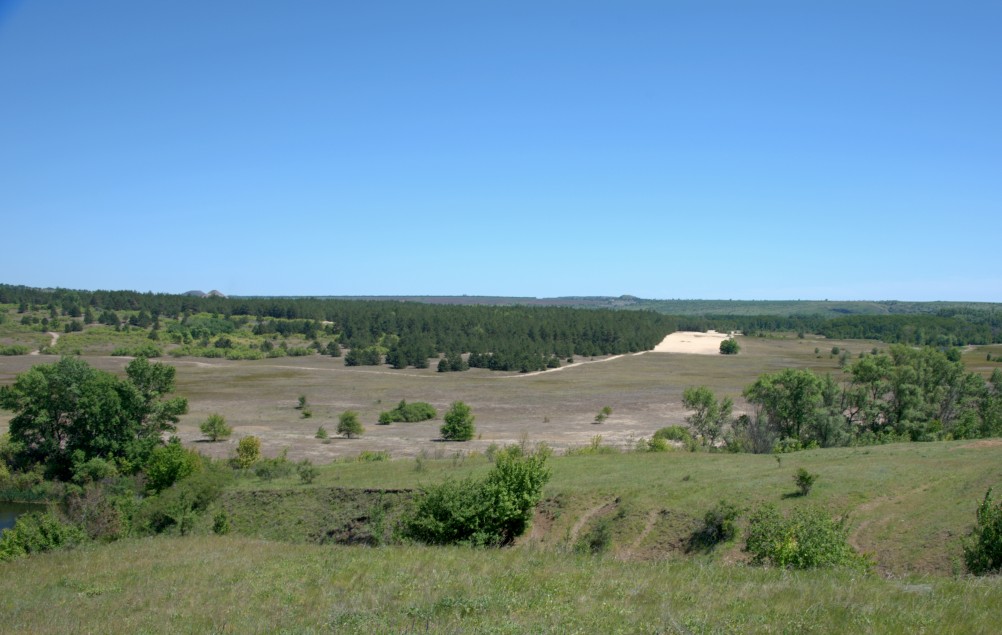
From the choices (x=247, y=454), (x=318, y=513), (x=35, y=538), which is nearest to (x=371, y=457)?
(x=247, y=454)

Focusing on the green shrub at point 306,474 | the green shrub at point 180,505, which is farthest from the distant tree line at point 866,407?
the green shrub at point 180,505

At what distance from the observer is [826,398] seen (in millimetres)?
43562

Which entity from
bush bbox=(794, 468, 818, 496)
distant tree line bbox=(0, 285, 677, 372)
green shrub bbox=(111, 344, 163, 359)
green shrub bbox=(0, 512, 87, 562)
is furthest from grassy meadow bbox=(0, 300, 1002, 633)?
distant tree line bbox=(0, 285, 677, 372)

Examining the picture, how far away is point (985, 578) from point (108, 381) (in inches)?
1704

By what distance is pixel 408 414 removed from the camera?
62.0m

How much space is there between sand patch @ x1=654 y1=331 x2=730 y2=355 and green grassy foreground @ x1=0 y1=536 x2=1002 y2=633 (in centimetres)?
12529

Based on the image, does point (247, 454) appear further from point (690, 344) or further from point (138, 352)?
point (690, 344)

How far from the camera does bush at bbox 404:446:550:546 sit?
22.0 meters

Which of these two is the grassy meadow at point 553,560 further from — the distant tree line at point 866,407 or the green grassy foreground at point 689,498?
the distant tree line at point 866,407

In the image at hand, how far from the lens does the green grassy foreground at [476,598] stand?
9547 mm

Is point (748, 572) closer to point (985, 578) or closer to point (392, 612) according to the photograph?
point (985, 578)

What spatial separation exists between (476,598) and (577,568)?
3058mm

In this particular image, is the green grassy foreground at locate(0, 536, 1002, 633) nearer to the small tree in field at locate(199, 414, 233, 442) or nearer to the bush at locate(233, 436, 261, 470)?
the bush at locate(233, 436, 261, 470)

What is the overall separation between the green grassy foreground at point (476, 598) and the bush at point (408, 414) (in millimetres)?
42635
